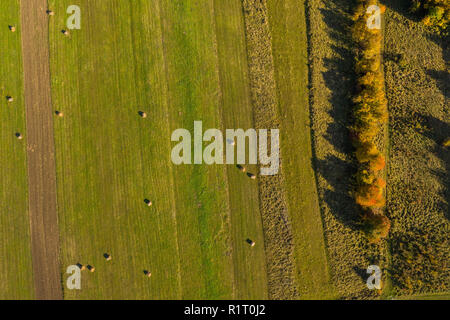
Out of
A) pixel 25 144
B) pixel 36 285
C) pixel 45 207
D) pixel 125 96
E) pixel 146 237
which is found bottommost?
pixel 36 285

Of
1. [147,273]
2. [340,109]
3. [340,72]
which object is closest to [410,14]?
[340,72]

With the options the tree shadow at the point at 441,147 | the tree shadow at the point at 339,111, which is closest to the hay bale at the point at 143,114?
the tree shadow at the point at 339,111

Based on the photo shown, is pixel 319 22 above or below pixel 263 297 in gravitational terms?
above

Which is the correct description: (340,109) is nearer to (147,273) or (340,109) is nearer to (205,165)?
(205,165)

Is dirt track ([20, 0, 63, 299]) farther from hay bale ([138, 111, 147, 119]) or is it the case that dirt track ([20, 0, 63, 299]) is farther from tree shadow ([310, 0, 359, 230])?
tree shadow ([310, 0, 359, 230])

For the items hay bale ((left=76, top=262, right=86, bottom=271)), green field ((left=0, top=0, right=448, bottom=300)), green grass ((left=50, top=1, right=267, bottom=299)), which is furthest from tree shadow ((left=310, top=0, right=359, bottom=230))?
hay bale ((left=76, top=262, right=86, bottom=271))

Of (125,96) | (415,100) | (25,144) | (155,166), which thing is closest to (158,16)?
(125,96)

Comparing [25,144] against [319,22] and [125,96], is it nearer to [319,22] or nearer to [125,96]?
[125,96]

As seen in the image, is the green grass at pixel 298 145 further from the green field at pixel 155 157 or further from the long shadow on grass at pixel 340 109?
the long shadow on grass at pixel 340 109
